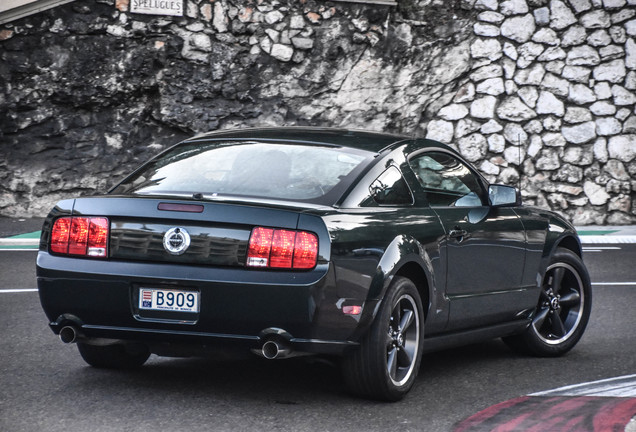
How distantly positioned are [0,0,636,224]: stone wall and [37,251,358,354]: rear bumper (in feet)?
37.6

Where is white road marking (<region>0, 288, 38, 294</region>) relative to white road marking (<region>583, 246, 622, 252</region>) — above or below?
below

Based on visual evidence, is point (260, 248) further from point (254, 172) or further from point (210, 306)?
point (254, 172)

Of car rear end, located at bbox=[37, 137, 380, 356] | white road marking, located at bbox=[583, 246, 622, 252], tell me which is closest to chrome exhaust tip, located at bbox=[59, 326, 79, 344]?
car rear end, located at bbox=[37, 137, 380, 356]

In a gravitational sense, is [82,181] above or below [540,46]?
below

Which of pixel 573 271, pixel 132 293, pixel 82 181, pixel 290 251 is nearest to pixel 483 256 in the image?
pixel 573 271

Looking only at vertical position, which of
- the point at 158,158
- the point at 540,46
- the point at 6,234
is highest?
the point at 540,46

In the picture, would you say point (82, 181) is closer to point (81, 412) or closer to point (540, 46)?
point (540, 46)

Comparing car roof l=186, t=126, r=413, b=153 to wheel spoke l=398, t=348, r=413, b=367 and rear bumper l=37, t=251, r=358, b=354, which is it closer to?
wheel spoke l=398, t=348, r=413, b=367

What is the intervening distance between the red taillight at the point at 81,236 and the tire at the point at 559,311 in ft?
10.1

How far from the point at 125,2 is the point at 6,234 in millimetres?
4284

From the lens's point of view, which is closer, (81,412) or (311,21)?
(81,412)

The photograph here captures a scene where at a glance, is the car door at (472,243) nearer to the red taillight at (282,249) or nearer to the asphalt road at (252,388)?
the asphalt road at (252,388)

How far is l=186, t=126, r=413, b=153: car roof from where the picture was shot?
251 inches

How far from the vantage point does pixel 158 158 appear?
6.56 metres
